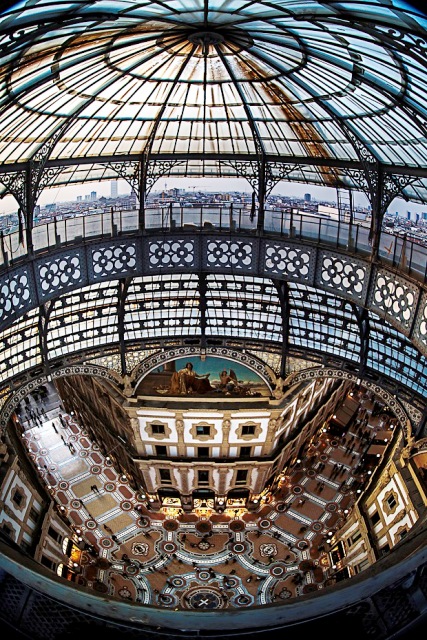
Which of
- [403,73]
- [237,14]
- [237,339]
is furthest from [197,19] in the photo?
[237,339]

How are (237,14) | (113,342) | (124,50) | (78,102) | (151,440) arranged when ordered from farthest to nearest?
(151,440) < (113,342) < (78,102) < (124,50) < (237,14)

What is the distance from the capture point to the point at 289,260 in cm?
3058

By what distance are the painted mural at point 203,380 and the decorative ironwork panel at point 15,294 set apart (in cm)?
1322

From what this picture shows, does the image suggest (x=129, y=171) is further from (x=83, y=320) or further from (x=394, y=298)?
(x=394, y=298)

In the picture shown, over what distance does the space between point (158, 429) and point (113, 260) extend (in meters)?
15.2

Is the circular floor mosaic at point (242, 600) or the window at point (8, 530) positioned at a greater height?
the window at point (8, 530)

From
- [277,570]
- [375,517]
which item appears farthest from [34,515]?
[375,517]

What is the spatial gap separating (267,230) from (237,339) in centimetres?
962

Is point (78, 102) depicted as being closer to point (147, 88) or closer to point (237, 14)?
point (147, 88)

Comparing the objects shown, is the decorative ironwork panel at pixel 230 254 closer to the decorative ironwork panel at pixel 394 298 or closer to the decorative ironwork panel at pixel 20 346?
the decorative ironwork panel at pixel 394 298

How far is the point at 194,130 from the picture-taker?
29156 mm

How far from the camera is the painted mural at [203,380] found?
38.9 meters

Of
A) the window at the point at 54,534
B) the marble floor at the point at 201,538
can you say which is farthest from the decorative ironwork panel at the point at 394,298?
the window at the point at 54,534

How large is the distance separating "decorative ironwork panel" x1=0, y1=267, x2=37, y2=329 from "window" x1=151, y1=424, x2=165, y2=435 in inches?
617
